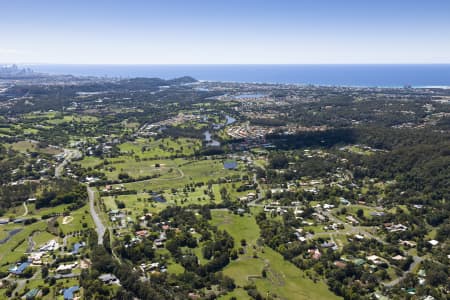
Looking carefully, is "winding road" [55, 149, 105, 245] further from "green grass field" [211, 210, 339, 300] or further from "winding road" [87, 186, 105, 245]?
"green grass field" [211, 210, 339, 300]

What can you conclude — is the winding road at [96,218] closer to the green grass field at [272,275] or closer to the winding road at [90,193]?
the winding road at [90,193]

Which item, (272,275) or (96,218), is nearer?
(272,275)

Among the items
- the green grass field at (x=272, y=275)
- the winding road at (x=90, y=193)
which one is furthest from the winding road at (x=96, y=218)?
the green grass field at (x=272, y=275)

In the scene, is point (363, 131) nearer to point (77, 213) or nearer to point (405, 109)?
point (405, 109)

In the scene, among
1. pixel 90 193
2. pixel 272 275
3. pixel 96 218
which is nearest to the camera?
pixel 272 275

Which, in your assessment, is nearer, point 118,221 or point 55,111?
point 118,221

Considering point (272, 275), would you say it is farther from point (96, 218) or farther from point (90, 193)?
point (90, 193)

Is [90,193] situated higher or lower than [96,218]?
higher

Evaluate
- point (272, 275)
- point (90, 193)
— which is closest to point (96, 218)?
point (90, 193)

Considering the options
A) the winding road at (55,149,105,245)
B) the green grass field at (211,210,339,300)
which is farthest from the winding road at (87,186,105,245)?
the green grass field at (211,210,339,300)

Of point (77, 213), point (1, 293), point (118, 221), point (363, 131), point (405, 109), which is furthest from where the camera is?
point (405, 109)

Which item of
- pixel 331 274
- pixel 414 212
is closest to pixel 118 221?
pixel 331 274
